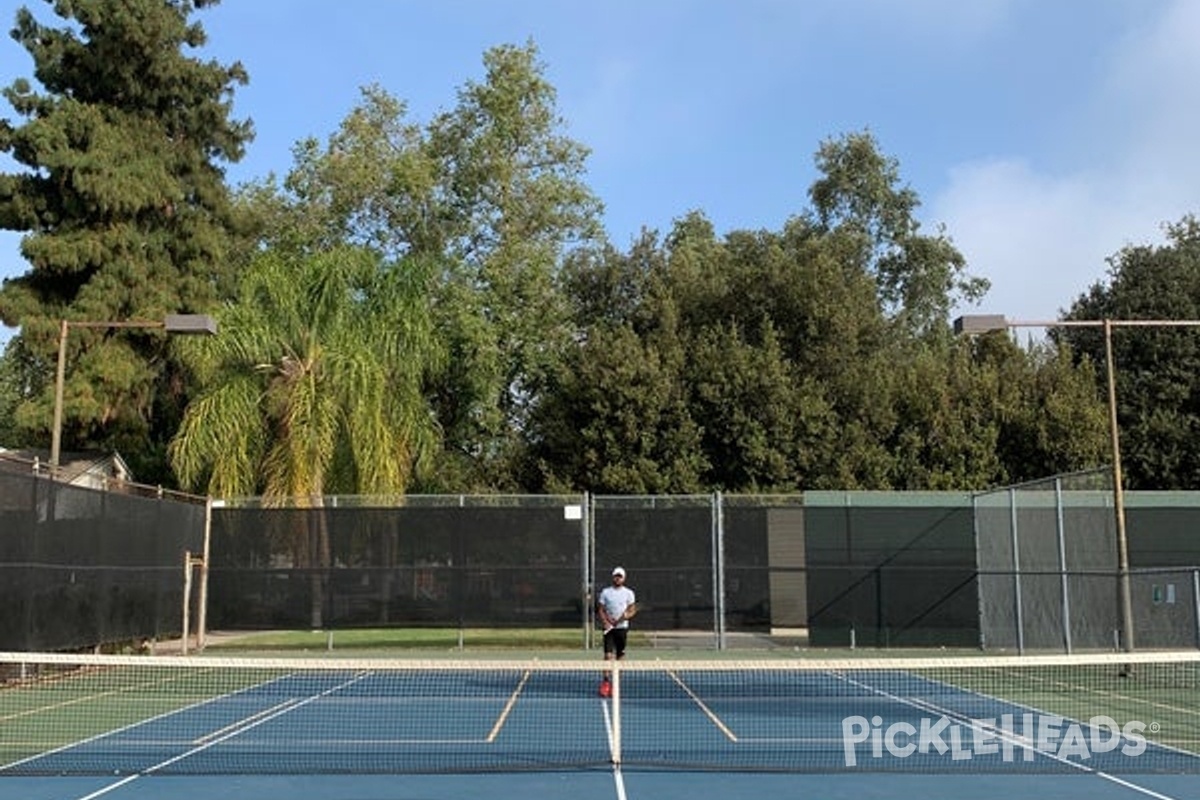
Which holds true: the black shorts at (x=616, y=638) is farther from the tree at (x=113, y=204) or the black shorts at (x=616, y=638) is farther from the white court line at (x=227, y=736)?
the tree at (x=113, y=204)

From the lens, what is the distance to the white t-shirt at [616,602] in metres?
16.8

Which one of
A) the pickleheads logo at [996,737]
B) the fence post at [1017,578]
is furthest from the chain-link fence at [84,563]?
the fence post at [1017,578]

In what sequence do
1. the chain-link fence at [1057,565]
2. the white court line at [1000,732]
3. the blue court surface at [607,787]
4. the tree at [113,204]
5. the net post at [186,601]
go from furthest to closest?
the tree at [113,204] < the net post at [186,601] < the chain-link fence at [1057,565] < the white court line at [1000,732] < the blue court surface at [607,787]

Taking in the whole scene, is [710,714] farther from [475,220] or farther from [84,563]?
[475,220]

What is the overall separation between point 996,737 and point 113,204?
26.5 m

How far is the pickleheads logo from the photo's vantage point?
36.3ft

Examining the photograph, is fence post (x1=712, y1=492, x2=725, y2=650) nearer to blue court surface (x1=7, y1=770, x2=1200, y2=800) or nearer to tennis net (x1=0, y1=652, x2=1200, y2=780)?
tennis net (x1=0, y1=652, x2=1200, y2=780)

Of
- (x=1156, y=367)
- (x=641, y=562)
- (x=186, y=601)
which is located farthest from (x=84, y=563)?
(x=1156, y=367)

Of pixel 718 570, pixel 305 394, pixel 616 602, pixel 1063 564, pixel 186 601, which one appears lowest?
pixel 186 601

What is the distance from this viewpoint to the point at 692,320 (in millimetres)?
38875

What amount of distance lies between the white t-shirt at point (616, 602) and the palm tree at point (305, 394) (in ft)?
37.7

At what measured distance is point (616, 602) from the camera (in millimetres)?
16891

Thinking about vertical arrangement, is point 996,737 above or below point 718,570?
below

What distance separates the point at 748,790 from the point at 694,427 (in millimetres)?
25640
